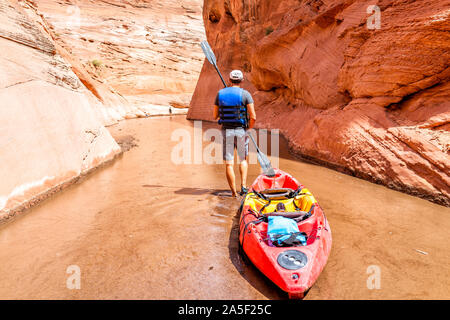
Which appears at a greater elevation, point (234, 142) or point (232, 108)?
point (232, 108)

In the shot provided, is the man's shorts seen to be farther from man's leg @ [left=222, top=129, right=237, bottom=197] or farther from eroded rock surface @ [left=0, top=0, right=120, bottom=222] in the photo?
eroded rock surface @ [left=0, top=0, right=120, bottom=222]

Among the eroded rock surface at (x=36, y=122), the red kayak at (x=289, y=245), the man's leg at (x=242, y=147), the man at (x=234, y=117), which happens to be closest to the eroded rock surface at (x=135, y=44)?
the eroded rock surface at (x=36, y=122)

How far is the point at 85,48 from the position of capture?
24.2m

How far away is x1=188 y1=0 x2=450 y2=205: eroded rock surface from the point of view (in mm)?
3568

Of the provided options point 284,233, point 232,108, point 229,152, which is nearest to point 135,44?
point 232,108

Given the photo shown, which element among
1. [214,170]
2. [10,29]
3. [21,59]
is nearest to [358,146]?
[214,170]

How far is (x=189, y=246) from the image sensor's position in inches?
94.5

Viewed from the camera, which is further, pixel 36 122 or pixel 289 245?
pixel 36 122

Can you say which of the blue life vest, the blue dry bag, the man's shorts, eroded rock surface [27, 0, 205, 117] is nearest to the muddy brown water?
the blue dry bag

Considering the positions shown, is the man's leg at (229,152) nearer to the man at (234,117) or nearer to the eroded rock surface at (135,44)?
the man at (234,117)

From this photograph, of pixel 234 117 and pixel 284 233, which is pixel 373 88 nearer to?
pixel 234 117

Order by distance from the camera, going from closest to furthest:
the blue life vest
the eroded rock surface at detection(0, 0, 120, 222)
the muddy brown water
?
the muddy brown water < the eroded rock surface at detection(0, 0, 120, 222) < the blue life vest

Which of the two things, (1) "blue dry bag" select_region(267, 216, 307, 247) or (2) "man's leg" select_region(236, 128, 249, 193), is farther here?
(2) "man's leg" select_region(236, 128, 249, 193)

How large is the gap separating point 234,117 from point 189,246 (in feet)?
5.96
